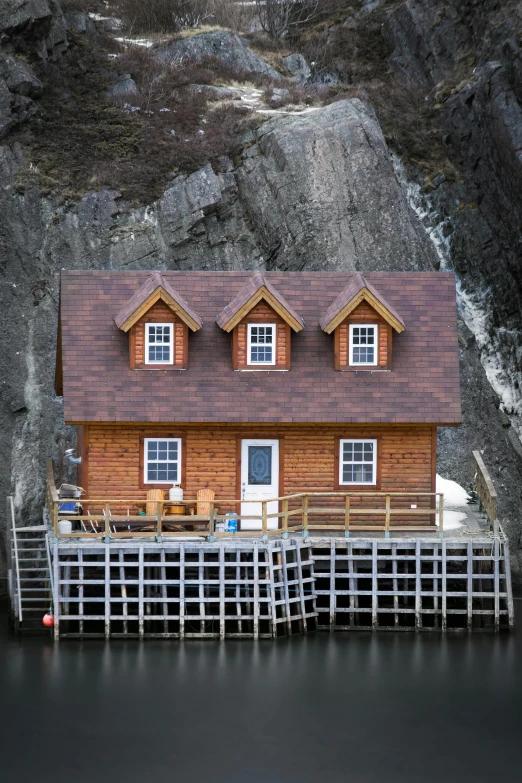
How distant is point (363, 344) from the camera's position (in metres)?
29.8

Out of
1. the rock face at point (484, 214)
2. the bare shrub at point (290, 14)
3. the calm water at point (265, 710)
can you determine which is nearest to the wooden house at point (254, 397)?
the calm water at point (265, 710)

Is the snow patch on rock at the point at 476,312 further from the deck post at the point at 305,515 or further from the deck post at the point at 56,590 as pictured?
the deck post at the point at 56,590

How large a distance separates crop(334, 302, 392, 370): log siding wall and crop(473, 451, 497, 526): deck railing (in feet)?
12.9

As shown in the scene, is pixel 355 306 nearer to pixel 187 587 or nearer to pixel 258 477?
pixel 258 477

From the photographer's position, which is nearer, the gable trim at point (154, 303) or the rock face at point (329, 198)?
the gable trim at point (154, 303)

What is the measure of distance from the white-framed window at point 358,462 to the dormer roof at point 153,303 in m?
5.09

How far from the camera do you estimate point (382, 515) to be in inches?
1158

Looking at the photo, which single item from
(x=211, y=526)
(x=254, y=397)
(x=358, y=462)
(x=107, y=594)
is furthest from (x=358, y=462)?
(x=107, y=594)

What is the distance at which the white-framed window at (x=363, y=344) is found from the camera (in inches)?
1172

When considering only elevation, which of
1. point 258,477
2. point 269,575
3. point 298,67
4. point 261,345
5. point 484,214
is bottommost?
point 269,575

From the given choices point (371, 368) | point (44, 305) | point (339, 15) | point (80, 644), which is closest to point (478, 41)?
point (339, 15)

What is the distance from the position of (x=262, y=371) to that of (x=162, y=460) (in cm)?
353

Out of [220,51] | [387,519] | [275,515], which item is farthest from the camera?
[220,51]

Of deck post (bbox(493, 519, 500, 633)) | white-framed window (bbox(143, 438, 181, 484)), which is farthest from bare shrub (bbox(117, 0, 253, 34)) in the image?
deck post (bbox(493, 519, 500, 633))
